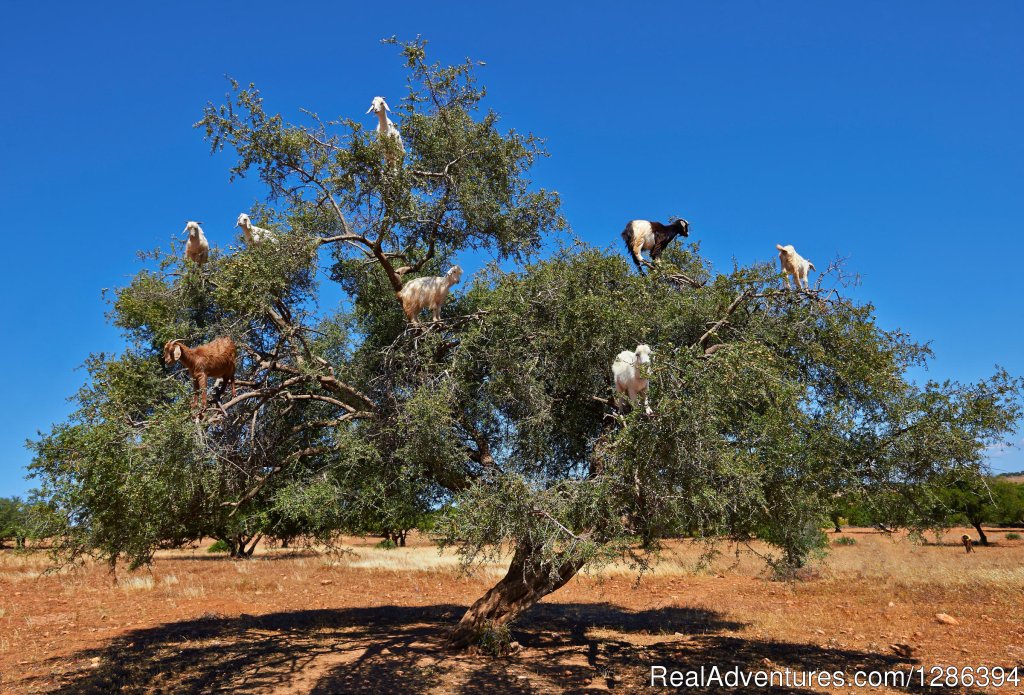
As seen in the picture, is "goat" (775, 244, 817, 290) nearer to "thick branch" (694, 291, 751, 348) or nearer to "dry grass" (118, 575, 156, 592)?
"thick branch" (694, 291, 751, 348)

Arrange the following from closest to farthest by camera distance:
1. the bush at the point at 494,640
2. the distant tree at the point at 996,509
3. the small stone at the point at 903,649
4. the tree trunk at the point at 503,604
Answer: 1. the bush at the point at 494,640
2. the tree trunk at the point at 503,604
3. the small stone at the point at 903,649
4. the distant tree at the point at 996,509

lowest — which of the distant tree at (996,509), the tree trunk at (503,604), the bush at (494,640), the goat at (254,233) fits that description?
the bush at (494,640)

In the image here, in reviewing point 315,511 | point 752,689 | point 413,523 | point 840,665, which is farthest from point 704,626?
point 315,511

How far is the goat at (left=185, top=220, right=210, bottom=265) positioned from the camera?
10.2 m

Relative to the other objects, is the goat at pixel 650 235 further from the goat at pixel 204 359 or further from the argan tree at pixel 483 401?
the goat at pixel 204 359

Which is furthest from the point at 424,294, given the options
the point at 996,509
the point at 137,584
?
the point at 996,509

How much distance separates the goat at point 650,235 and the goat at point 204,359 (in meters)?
6.50

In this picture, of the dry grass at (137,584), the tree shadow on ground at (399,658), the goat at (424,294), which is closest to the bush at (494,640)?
the tree shadow on ground at (399,658)

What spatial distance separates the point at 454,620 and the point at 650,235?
10180 millimetres

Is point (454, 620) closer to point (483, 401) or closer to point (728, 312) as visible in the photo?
point (483, 401)

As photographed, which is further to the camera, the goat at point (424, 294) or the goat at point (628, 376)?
the goat at point (424, 294)

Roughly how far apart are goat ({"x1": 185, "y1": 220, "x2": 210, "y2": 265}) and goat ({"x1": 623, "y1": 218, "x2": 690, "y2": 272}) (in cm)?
707

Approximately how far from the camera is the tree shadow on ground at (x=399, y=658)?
9461mm

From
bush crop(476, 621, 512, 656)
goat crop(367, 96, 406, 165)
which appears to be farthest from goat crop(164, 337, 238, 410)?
bush crop(476, 621, 512, 656)
